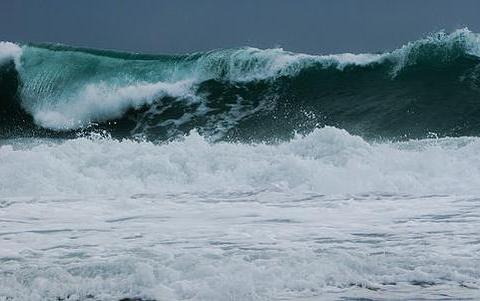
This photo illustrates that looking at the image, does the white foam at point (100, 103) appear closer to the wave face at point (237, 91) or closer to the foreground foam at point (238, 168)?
the wave face at point (237, 91)

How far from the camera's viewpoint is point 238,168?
9.52m

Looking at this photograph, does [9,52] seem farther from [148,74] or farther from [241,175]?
[241,175]

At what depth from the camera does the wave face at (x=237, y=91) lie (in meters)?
15.5

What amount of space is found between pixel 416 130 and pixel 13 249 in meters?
10.5

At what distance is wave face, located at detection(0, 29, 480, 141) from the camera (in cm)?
1555

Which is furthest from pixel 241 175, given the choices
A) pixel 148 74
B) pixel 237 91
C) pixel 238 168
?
pixel 148 74

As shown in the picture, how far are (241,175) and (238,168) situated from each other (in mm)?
281

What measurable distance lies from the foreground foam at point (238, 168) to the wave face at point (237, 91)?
15.0 ft

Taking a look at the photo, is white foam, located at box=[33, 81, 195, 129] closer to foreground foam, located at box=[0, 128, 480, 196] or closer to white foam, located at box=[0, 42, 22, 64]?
white foam, located at box=[0, 42, 22, 64]

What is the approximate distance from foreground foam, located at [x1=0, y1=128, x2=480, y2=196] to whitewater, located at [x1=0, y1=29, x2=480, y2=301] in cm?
3

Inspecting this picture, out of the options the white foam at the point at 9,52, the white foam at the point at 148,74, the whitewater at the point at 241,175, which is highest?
the white foam at the point at 9,52

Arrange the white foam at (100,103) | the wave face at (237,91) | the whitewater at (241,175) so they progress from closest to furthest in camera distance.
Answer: the whitewater at (241,175), the wave face at (237,91), the white foam at (100,103)

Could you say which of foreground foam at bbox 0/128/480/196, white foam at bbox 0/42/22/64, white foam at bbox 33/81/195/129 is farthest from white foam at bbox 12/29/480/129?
foreground foam at bbox 0/128/480/196

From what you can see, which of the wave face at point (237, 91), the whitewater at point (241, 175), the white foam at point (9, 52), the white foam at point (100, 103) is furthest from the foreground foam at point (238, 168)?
the white foam at point (9, 52)
